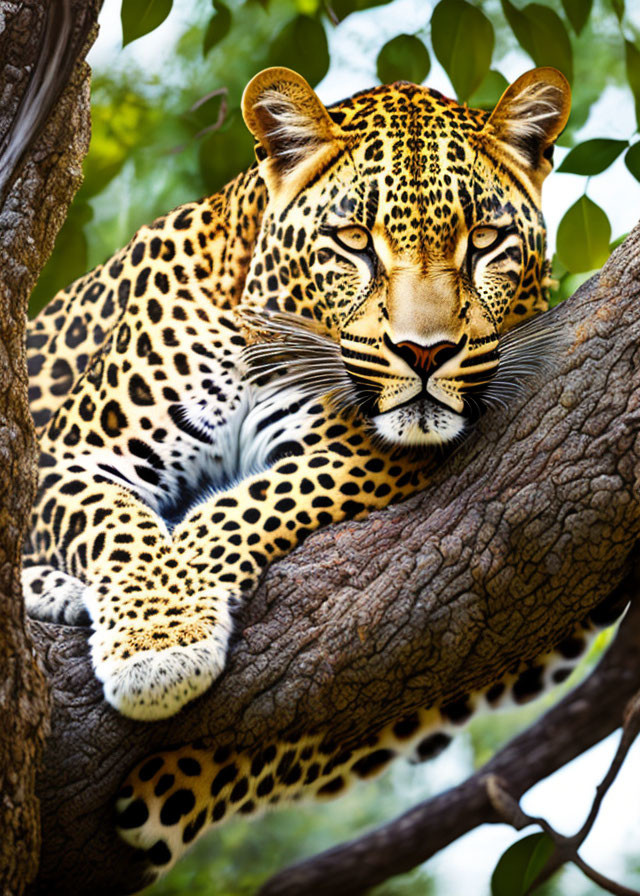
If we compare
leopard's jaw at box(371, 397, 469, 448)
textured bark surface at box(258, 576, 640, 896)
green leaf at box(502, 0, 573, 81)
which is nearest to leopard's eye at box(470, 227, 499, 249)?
leopard's jaw at box(371, 397, 469, 448)

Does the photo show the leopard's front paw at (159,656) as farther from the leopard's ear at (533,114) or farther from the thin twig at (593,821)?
the leopard's ear at (533,114)

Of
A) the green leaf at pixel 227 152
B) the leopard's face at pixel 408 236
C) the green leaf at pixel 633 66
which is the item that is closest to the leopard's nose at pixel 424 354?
the leopard's face at pixel 408 236

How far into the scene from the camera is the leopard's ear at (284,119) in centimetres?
220

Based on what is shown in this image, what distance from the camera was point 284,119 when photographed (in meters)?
2.24

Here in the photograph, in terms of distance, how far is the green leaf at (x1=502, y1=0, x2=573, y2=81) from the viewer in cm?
253

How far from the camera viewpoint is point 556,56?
2.54 m

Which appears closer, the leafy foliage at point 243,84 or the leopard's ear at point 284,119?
the leopard's ear at point 284,119

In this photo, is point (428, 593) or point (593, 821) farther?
point (593, 821)

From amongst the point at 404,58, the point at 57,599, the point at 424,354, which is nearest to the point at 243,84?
the point at 404,58

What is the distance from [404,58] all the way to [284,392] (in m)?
0.97

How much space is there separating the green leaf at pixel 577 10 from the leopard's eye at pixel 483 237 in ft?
2.42

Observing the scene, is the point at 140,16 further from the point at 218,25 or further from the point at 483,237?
the point at 483,237

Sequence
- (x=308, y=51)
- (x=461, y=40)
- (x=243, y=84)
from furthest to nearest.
→ (x=243, y=84) < (x=308, y=51) < (x=461, y=40)

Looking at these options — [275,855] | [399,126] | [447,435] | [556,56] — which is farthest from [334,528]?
[275,855]
